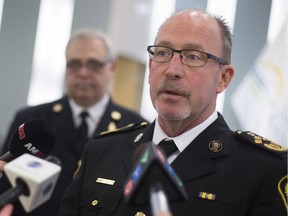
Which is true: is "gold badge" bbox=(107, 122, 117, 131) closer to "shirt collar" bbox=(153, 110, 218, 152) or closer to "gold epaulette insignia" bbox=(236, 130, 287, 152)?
"shirt collar" bbox=(153, 110, 218, 152)

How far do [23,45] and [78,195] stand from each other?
3.43 m

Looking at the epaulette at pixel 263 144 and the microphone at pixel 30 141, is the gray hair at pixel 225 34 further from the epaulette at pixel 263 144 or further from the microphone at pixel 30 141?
the microphone at pixel 30 141

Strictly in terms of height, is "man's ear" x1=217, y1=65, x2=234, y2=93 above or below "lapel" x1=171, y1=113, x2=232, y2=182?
above

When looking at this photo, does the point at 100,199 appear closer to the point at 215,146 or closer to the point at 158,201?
the point at 215,146

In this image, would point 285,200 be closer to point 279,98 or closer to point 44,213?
point 279,98

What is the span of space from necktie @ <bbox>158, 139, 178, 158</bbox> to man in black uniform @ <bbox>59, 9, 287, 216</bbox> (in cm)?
2

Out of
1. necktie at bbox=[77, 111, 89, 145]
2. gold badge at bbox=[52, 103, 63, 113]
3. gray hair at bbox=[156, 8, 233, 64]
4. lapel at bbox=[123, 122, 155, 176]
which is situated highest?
gray hair at bbox=[156, 8, 233, 64]

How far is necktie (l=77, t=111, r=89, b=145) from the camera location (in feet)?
8.62

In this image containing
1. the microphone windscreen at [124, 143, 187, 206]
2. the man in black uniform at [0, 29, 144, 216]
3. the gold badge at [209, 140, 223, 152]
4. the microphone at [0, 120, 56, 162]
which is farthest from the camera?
Result: the man in black uniform at [0, 29, 144, 216]

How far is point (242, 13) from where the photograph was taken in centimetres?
193

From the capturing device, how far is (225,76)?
1699mm

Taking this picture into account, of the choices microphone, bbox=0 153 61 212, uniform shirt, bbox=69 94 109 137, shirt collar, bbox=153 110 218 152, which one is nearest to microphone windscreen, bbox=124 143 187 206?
microphone, bbox=0 153 61 212

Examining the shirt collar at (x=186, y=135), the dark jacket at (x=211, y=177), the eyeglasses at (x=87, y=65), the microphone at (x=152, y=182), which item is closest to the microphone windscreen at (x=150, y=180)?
the microphone at (x=152, y=182)

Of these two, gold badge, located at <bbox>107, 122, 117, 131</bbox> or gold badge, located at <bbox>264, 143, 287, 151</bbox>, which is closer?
gold badge, located at <bbox>264, 143, 287, 151</bbox>
